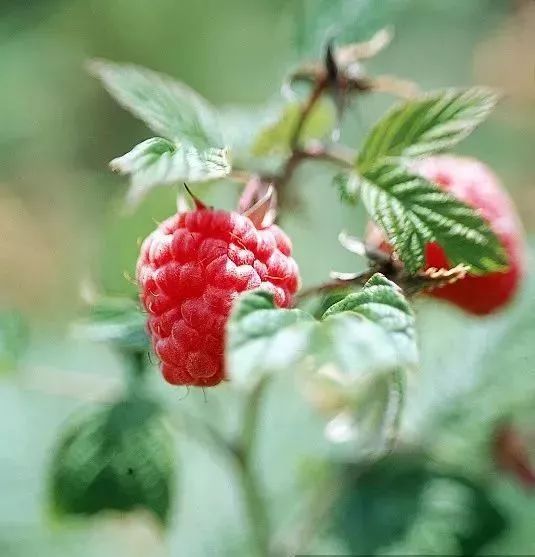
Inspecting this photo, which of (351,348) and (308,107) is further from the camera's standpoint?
(308,107)

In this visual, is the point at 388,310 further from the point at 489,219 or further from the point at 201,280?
the point at 489,219

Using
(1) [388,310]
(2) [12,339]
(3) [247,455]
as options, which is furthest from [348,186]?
(2) [12,339]

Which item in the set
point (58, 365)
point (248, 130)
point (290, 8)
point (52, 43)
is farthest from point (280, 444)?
point (52, 43)

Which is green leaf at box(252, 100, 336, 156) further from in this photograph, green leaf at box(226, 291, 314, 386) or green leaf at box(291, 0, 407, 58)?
green leaf at box(226, 291, 314, 386)

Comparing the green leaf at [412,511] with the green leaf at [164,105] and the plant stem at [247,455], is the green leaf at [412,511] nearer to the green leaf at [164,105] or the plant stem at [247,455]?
the plant stem at [247,455]

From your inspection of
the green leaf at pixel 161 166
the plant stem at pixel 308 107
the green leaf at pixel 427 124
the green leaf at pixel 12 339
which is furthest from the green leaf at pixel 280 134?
the green leaf at pixel 12 339

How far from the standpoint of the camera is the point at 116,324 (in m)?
0.91

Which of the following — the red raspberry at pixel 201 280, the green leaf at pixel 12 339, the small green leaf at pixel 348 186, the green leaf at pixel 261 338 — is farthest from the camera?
the green leaf at pixel 12 339

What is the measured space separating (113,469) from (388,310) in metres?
0.48

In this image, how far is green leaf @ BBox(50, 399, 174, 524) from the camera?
3.17 feet

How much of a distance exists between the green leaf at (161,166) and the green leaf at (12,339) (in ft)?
1.58

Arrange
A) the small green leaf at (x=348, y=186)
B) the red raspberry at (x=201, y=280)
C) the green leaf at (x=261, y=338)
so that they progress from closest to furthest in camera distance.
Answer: the green leaf at (x=261, y=338) → the red raspberry at (x=201, y=280) → the small green leaf at (x=348, y=186)

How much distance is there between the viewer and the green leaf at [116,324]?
87 cm

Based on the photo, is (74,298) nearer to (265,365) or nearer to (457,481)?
(457,481)
